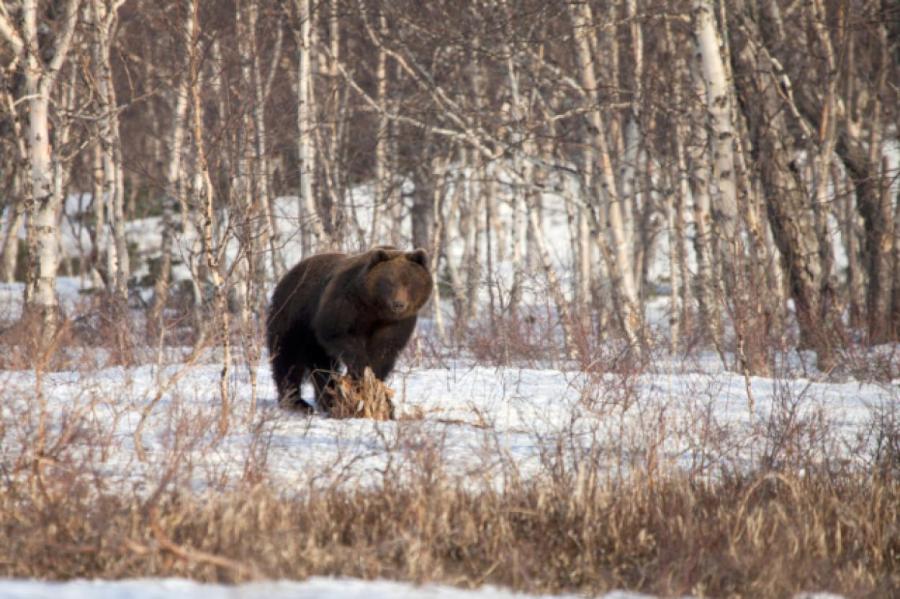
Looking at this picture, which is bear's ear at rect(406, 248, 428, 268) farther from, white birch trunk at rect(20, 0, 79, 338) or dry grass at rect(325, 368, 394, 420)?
white birch trunk at rect(20, 0, 79, 338)

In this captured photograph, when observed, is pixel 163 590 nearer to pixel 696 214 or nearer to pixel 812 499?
pixel 812 499

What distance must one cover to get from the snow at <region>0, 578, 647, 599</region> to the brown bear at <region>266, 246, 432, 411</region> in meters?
3.26

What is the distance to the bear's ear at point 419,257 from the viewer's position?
8.04m

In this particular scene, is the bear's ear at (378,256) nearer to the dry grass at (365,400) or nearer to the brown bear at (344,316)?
the brown bear at (344,316)

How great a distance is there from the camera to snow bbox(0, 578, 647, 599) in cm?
398

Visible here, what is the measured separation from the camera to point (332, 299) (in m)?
7.90

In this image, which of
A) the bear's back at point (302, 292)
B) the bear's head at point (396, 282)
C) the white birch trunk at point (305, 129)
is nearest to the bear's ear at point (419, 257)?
the bear's head at point (396, 282)

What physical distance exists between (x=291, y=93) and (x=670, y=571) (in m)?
17.4

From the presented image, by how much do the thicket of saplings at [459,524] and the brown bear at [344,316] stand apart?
2.00m

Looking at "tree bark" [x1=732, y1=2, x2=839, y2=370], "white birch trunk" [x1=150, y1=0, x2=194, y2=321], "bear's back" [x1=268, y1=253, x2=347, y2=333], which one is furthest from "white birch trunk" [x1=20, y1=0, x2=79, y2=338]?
"tree bark" [x1=732, y1=2, x2=839, y2=370]

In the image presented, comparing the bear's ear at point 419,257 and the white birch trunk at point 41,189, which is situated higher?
the white birch trunk at point 41,189

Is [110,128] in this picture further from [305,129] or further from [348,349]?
[348,349]

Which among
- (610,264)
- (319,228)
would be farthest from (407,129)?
(610,264)

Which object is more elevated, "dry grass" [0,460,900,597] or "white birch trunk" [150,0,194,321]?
"white birch trunk" [150,0,194,321]
